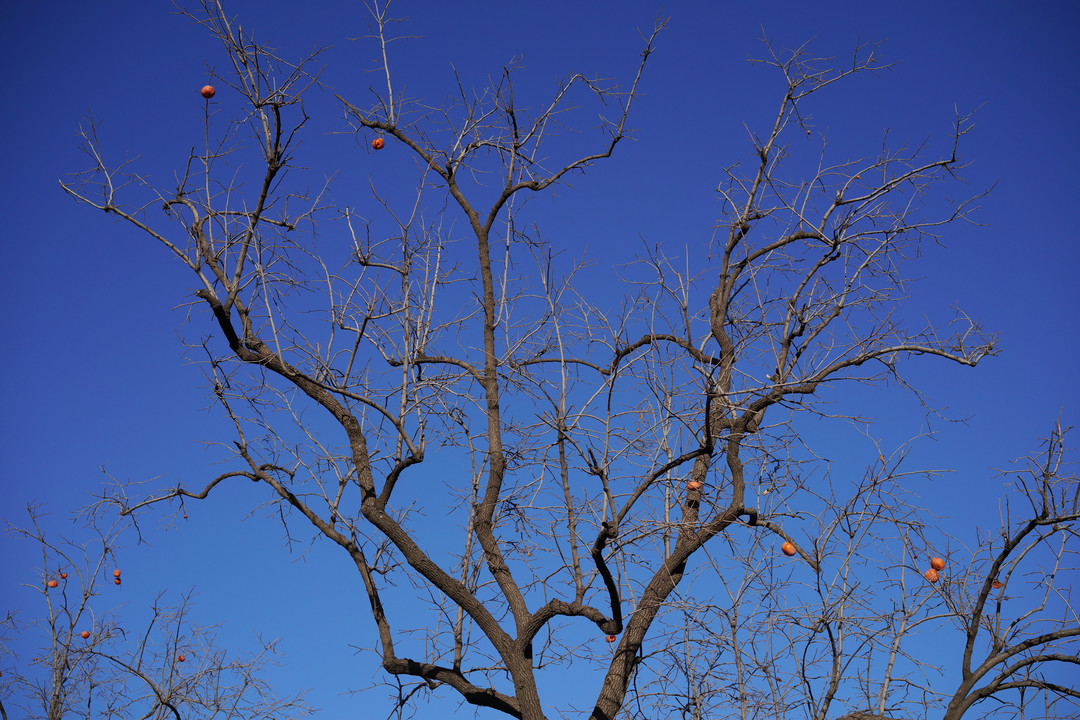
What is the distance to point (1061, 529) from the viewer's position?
211 inches

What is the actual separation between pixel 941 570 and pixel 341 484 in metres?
3.98

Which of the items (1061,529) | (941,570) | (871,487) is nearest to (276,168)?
(871,487)

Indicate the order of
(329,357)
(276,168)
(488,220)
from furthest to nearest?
1. (488,220)
2. (329,357)
3. (276,168)

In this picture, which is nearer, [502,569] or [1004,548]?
[1004,548]

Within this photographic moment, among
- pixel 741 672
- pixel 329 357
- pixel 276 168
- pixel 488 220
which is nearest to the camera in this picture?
pixel 741 672

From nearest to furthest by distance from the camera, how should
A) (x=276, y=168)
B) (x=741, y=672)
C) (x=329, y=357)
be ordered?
(x=741, y=672), (x=276, y=168), (x=329, y=357)

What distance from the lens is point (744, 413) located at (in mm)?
6027

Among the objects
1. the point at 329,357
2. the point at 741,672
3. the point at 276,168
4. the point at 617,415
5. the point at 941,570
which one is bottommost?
the point at 741,672

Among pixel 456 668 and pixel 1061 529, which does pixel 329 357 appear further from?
pixel 1061 529

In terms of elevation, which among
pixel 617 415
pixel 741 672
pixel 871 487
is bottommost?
pixel 741 672

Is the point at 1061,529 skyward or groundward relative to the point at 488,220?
groundward

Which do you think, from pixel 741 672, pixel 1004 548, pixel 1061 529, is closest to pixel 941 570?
pixel 1004 548

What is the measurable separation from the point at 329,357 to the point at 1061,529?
478cm

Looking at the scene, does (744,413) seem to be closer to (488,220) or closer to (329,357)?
(488,220)
